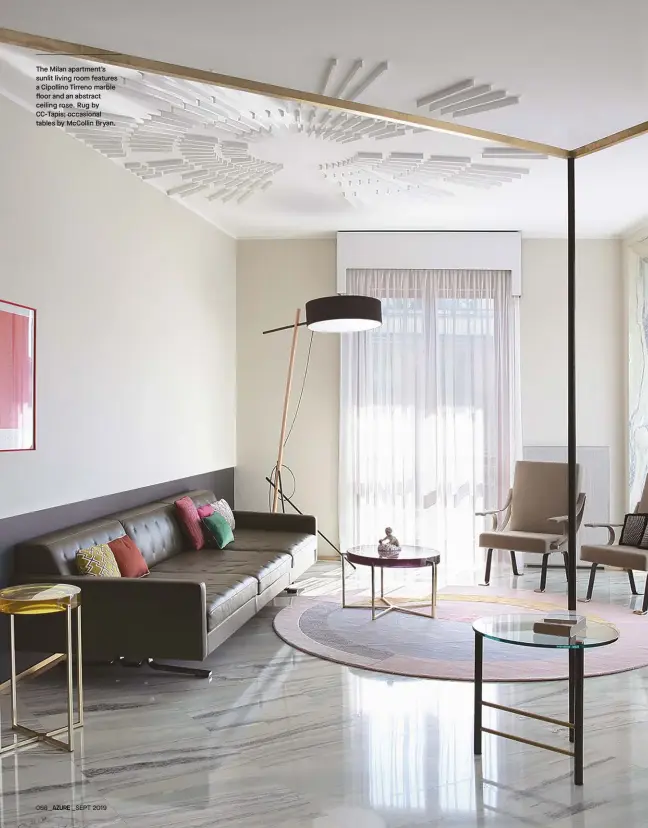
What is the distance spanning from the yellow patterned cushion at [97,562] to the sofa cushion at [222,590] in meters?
0.35

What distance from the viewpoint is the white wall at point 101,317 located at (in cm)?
442

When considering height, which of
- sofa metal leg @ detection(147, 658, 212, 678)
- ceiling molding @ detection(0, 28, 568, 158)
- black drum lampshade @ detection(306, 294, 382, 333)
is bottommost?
sofa metal leg @ detection(147, 658, 212, 678)

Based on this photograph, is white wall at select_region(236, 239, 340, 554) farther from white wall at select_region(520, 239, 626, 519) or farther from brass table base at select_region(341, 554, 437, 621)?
brass table base at select_region(341, 554, 437, 621)

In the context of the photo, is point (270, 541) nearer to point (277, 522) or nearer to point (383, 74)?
point (277, 522)

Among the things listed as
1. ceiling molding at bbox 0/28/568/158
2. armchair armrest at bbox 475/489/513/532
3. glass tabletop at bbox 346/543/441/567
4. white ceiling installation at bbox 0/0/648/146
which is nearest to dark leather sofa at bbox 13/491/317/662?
glass tabletop at bbox 346/543/441/567

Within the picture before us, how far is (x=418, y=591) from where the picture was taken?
6.60 meters

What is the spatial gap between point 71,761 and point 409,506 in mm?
5067

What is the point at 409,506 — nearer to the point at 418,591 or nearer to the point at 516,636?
the point at 418,591

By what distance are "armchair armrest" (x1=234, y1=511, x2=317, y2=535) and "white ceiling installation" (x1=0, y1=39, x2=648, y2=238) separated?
8.48 feet

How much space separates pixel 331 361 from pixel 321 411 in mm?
506

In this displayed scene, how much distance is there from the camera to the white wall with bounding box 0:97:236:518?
442 centimetres

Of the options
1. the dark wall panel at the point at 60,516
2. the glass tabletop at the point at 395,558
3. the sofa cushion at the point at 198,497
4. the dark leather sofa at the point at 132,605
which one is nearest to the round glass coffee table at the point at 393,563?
the glass tabletop at the point at 395,558

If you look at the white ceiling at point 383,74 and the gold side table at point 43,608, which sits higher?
the white ceiling at point 383,74

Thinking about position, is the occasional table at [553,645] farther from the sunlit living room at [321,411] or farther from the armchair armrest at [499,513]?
the armchair armrest at [499,513]
